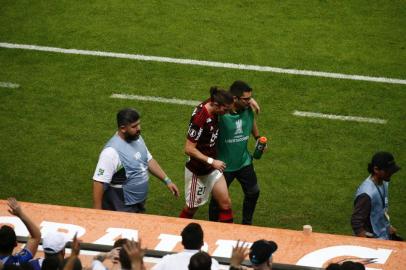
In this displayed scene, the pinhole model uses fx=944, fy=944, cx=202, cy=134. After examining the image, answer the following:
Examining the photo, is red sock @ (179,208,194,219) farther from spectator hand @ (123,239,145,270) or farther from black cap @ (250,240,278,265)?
spectator hand @ (123,239,145,270)

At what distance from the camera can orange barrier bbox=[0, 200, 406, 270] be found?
8.36 meters

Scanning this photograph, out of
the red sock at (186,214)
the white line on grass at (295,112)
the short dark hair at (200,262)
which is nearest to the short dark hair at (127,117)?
the red sock at (186,214)

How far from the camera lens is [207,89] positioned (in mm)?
13445

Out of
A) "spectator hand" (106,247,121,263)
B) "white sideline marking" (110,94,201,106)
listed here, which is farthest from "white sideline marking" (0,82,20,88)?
"spectator hand" (106,247,121,263)

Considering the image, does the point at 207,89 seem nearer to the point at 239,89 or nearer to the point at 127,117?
the point at 239,89

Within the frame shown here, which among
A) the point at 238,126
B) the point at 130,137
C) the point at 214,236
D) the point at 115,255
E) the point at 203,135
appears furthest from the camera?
the point at 238,126

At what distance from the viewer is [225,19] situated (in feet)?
50.8

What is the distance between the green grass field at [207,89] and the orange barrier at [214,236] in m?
2.07

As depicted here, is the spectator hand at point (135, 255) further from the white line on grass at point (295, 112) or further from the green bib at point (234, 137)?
the white line on grass at point (295, 112)

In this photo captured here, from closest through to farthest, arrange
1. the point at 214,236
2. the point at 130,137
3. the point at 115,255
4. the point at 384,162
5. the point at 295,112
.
Result: the point at 115,255 < the point at 214,236 < the point at 384,162 < the point at 130,137 < the point at 295,112

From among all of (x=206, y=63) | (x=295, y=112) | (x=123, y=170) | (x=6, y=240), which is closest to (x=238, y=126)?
(x=123, y=170)

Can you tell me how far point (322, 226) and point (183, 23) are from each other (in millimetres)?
5668

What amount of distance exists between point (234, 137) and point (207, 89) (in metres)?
3.36

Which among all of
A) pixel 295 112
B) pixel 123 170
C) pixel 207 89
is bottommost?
pixel 123 170
